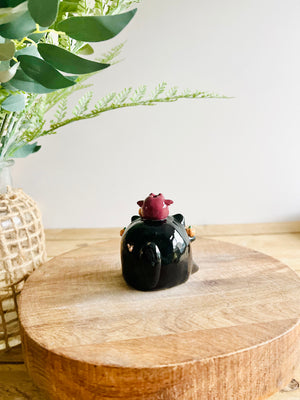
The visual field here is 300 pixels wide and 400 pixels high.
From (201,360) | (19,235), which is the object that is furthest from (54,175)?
(201,360)

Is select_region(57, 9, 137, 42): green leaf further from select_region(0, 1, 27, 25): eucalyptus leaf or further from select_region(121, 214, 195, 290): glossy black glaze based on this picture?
select_region(121, 214, 195, 290): glossy black glaze

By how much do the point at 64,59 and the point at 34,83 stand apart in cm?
15

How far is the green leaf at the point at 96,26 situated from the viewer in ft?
1.24

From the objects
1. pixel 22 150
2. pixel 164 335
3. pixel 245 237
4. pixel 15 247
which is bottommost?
pixel 245 237

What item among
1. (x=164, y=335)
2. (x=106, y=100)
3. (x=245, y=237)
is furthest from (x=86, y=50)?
(x=245, y=237)

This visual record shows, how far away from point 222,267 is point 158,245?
186mm

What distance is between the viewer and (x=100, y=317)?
0.68 metres

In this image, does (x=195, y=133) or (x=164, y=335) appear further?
(x=195, y=133)

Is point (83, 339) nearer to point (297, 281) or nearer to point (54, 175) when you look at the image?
point (297, 281)

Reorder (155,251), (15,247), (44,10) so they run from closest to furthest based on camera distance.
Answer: (44,10)
(155,251)
(15,247)

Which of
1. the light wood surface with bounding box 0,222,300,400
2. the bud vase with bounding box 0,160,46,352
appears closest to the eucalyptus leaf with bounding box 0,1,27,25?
the bud vase with bounding box 0,160,46,352

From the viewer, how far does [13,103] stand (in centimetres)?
64

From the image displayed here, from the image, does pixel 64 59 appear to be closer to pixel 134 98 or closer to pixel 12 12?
pixel 12 12

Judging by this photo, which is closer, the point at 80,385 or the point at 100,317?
the point at 80,385
